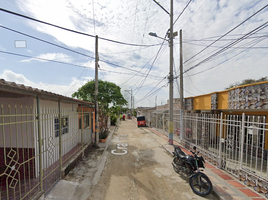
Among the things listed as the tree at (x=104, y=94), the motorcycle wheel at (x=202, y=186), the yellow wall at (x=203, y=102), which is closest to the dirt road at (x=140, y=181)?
the motorcycle wheel at (x=202, y=186)

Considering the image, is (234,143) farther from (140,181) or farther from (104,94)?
(104,94)

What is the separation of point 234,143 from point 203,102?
2490 millimetres

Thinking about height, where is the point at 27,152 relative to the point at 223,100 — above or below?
below

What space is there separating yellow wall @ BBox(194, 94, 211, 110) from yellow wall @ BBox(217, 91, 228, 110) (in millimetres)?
576

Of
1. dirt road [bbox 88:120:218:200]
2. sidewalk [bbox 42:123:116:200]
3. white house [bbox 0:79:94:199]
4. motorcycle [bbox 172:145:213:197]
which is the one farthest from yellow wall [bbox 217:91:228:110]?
white house [bbox 0:79:94:199]

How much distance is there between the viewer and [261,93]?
173 inches

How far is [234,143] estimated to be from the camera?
669 cm

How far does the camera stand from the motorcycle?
352cm

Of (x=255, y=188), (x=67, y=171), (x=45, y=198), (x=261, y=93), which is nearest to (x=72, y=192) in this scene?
(x=45, y=198)

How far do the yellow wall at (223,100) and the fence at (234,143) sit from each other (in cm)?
52

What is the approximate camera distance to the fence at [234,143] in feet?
11.6

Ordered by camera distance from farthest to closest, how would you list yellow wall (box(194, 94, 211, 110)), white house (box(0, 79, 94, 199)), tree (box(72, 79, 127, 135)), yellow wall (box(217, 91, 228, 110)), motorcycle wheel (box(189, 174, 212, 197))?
tree (box(72, 79, 127, 135))
yellow wall (box(194, 94, 211, 110))
yellow wall (box(217, 91, 228, 110))
motorcycle wheel (box(189, 174, 212, 197))
white house (box(0, 79, 94, 199))

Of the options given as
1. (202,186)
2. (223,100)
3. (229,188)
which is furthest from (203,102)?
(202,186)

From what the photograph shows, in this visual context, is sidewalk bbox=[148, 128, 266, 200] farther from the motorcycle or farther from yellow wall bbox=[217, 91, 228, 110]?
yellow wall bbox=[217, 91, 228, 110]
